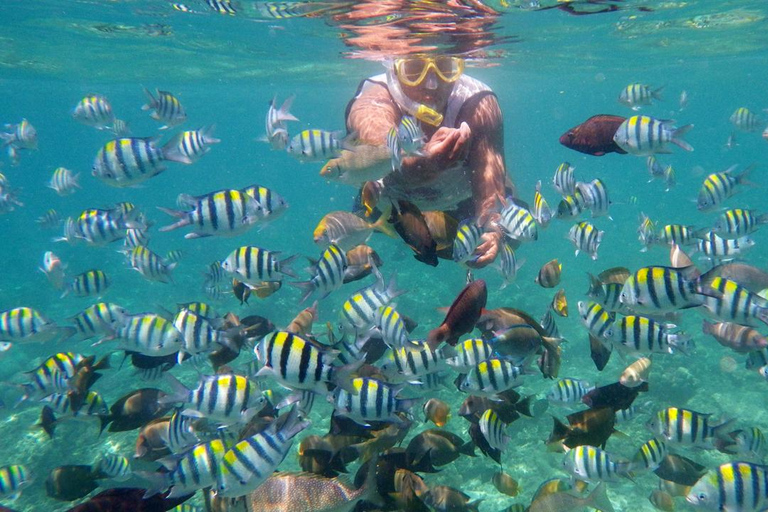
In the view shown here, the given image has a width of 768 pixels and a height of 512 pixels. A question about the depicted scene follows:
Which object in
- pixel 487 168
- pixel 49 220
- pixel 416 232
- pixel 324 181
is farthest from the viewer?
pixel 324 181

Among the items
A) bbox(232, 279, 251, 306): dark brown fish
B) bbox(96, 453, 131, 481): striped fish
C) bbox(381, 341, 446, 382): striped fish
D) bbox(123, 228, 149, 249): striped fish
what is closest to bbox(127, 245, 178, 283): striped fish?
bbox(123, 228, 149, 249): striped fish

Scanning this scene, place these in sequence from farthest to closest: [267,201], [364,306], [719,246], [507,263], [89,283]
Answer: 1. [89,283]
2. [719,246]
3. [507,263]
4. [267,201]
5. [364,306]

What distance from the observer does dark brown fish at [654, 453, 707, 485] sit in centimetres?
445

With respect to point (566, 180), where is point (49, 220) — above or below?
below

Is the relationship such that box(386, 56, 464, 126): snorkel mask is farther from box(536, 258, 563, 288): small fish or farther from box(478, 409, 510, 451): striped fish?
box(478, 409, 510, 451): striped fish

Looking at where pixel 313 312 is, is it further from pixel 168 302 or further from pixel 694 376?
pixel 168 302

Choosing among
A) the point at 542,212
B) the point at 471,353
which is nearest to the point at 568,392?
the point at 471,353

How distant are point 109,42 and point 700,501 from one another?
84.5 ft

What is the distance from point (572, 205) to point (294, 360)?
4202 mm

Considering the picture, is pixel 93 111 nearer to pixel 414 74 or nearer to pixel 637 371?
pixel 414 74

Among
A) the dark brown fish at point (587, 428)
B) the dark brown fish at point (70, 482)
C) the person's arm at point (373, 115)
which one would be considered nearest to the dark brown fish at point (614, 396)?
the dark brown fish at point (587, 428)

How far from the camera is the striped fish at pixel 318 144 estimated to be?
15.8 ft

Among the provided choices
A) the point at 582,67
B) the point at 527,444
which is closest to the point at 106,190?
the point at 582,67

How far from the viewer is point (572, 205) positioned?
5.74 metres
